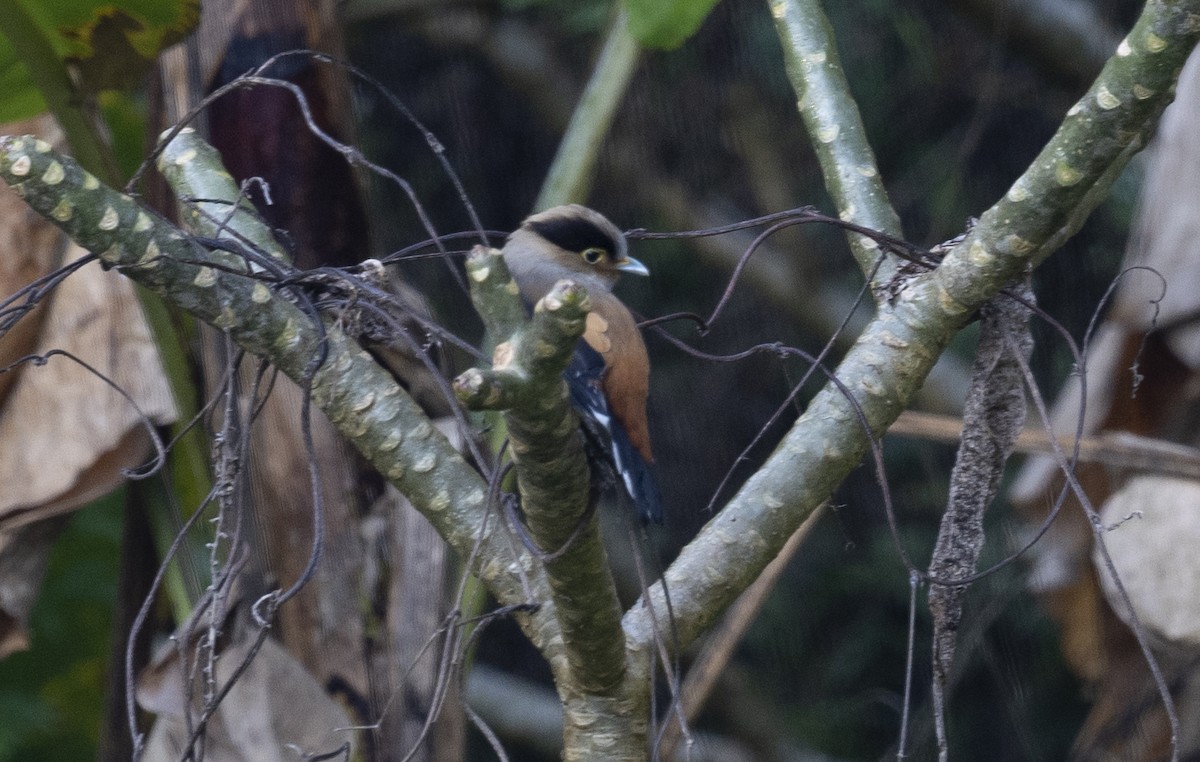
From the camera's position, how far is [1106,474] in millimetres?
2697

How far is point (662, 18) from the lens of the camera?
2.23 m

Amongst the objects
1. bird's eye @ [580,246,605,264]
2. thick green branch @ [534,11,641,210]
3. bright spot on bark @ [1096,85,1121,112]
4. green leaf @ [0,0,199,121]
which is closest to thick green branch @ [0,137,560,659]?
bright spot on bark @ [1096,85,1121,112]

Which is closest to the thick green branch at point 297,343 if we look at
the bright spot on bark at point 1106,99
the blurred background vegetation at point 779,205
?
the bright spot on bark at point 1106,99

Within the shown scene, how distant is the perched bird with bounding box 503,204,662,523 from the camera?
165cm

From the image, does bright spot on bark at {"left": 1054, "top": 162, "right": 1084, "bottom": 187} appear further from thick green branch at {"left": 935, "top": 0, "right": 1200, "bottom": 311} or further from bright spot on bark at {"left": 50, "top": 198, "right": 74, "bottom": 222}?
bright spot on bark at {"left": 50, "top": 198, "right": 74, "bottom": 222}

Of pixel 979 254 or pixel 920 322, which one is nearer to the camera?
pixel 979 254

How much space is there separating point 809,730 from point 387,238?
2.12 metres

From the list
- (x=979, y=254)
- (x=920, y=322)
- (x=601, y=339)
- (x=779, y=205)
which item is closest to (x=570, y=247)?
(x=601, y=339)

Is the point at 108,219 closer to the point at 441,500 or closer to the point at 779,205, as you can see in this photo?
the point at 441,500

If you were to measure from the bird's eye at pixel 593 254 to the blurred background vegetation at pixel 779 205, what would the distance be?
65.8 inches

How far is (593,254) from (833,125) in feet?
1.76

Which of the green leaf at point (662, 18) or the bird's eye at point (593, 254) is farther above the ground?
the green leaf at point (662, 18)

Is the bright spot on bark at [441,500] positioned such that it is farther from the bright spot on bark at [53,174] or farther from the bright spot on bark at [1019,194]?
the bright spot on bark at [1019,194]

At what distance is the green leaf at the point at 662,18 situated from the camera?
87.5 inches
